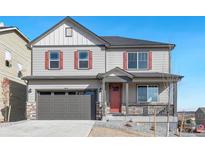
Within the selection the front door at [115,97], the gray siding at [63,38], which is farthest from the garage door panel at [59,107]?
the gray siding at [63,38]

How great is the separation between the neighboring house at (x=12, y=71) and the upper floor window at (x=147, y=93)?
9.49 metres

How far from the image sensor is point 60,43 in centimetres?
2312

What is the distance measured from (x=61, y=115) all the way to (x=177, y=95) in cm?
829

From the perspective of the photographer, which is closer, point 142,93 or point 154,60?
point 142,93

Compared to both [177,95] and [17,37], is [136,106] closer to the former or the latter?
[177,95]

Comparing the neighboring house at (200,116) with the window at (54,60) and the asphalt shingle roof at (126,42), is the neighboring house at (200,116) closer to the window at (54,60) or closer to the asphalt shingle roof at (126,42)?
the asphalt shingle roof at (126,42)

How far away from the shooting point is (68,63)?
23109 millimetres

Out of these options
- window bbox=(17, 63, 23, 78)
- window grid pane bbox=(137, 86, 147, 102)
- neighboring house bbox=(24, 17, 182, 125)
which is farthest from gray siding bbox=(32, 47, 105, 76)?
window bbox=(17, 63, 23, 78)

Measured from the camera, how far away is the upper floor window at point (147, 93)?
2314 centimetres

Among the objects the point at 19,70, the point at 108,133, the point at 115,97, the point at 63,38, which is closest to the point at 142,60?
the point at 115,97

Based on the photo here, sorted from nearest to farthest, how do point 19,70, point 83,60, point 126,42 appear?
point 83,60
point 126,42
point 19,70

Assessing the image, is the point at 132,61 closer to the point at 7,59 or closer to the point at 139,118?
the point at 139,118

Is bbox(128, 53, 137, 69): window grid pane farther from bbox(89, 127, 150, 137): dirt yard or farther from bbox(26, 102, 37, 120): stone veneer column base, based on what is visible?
bbox(89, 127, 150, 137): dirt yard
